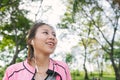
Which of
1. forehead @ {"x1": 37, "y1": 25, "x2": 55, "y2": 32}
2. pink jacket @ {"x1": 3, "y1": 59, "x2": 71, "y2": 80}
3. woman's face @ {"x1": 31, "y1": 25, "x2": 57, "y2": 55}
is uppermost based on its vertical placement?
forehead @ {"x1": 37, "y1": 25, "x2": 55, "y2": 32}

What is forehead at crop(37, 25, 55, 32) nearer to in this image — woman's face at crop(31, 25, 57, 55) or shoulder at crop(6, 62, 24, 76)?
woman's face at crop(31, 25, 57, 55)

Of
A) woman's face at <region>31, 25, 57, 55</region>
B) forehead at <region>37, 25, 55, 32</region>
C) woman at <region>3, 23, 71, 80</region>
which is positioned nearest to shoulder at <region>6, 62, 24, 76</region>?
woman at <region>3, 23, 71, 80</region>

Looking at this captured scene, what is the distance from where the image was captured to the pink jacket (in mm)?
2373

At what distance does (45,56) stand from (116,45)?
4717 centimetres

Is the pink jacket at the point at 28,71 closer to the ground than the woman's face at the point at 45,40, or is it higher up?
closer to the ground

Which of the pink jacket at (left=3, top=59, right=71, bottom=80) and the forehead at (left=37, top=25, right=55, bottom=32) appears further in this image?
the forehead at (left=37, top=25, right=55, bottom=32)

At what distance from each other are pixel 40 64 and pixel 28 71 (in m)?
0.12

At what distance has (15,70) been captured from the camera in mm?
2402

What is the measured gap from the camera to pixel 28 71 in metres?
2.41

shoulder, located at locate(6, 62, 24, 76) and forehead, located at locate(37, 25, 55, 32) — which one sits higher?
forehead, located at locate(37, 25, 55, 32)

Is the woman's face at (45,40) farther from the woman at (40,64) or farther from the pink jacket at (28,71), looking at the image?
the pink jacket at (28,71)

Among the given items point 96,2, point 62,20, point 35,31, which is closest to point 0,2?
point 96,2

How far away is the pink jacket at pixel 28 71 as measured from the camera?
2373 mm

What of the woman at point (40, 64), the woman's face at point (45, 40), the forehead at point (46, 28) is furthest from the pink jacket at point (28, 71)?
the forehead at point (46, 28)
